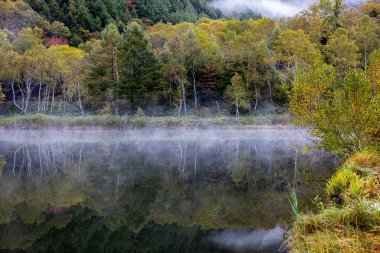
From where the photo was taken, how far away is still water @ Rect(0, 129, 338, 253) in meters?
10.4

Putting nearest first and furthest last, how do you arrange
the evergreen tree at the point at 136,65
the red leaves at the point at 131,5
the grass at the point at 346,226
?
1. the grass at the point at 346,226
2. the evergreen tree at the point at 136,65
3. the red leaves at the point at 131,5

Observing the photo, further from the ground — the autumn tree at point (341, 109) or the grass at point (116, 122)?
the autumn tree at point (341, 109)

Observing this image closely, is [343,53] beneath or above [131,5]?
beneath

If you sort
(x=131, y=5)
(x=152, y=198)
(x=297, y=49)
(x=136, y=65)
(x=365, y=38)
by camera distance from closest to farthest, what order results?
(x=152, y=198) < (x=136, y=65) < (x=297, y=49) < (x=365, y=38) < (x=131, y=5)

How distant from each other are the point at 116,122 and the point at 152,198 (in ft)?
105

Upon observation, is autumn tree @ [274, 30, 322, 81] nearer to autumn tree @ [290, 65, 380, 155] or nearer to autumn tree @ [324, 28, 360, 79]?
autumn tree @ [324, 28, 360, 79]

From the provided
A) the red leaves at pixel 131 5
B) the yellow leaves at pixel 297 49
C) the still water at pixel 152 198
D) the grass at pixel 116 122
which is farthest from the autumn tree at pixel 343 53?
the red leaves at pixel 131 5

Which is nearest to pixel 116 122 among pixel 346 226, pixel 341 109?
pixel 341 109

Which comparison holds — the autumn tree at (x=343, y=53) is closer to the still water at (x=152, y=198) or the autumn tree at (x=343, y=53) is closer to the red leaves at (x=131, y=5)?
the still water at (x=152, y=198)

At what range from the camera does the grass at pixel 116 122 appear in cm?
4622

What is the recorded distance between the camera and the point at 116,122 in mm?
46156

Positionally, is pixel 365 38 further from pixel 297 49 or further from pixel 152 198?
pixel 152 198

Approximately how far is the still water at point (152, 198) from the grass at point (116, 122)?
51.9 feet

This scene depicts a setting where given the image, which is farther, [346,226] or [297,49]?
[297,49]
